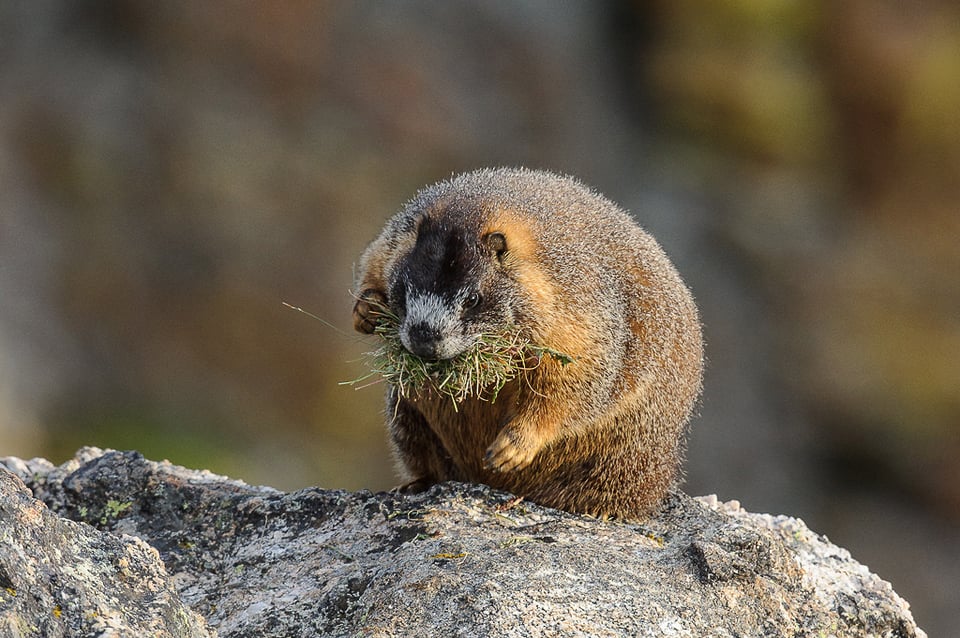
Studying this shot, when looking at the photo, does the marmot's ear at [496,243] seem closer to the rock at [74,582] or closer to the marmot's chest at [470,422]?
the marmot's chest at [470,422]

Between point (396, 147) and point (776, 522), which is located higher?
point (396, 147)

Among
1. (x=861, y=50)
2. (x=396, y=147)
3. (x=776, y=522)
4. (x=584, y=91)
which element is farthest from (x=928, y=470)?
(x=776, y=522)

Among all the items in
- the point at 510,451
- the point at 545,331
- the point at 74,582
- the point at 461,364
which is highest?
the point at 545,331

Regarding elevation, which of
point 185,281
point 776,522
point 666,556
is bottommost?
point 666,556

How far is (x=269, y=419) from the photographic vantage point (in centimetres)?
1756

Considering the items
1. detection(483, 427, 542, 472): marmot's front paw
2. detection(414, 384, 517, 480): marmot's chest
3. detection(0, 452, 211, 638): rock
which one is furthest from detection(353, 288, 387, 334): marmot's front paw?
detection(0, 452, 211, 638): rock

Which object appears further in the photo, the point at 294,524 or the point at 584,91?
the point at 584,91

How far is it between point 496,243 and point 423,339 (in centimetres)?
77

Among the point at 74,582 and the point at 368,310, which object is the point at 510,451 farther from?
the point at 74,582

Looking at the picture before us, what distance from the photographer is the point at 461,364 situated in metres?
6.68

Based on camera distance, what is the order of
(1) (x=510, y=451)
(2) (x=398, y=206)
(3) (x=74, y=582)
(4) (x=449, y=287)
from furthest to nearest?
1. (2) (x=398, y=206)
2. (1) (x=510, y=451)
3. (4) (x=449, y=287)
4. (3) (x=74, y=582)

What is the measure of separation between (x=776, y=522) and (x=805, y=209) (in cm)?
1128

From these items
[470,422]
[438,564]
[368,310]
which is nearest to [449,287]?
[368,310]

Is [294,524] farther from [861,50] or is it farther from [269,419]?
[861,50]
